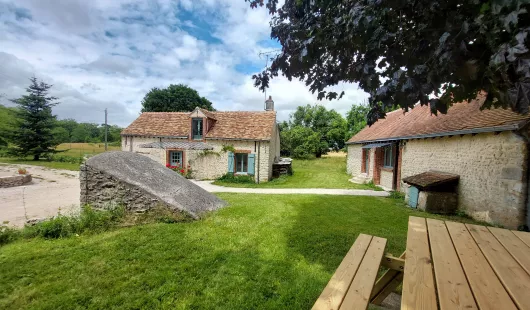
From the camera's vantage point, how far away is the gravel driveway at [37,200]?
6.61m

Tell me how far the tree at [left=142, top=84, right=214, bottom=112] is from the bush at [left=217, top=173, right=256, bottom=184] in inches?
906

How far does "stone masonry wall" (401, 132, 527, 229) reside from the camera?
5707 millimetres

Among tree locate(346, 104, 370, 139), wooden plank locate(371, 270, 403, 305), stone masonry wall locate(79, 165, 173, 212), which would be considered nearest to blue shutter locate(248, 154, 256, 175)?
stone masonry wall locate(79, 165, 173, 212)

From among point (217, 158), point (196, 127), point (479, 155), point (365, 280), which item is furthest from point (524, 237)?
point (196, 127)

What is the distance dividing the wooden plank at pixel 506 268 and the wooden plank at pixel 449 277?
21 centimetres

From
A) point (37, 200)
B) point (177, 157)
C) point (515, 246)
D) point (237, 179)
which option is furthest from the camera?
point (177, 157)

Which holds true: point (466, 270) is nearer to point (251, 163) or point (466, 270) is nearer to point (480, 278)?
point (480, 278)

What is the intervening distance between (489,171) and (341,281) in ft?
23.5

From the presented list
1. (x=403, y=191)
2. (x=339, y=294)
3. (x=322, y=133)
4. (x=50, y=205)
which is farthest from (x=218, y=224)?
(x=322, y=133)

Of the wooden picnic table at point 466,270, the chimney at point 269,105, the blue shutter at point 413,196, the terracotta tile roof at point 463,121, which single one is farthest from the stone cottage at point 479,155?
the chimney at point 269,105

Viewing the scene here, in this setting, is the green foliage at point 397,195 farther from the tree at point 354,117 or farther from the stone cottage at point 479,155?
the tree at point 354,117

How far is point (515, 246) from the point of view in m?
2.13

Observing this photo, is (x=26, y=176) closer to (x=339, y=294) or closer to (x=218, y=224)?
(x=218, y=224)

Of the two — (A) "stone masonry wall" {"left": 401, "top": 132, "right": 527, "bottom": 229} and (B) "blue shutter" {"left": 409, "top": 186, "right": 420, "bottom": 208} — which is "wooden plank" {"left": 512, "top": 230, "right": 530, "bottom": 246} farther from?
(B) "blue shutter" {"left": 409, "top": 186, "right": 420, "bottom": 208}
